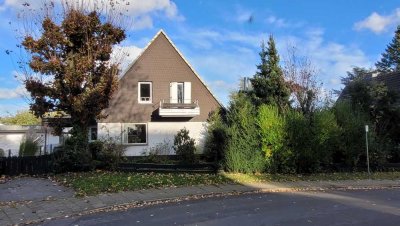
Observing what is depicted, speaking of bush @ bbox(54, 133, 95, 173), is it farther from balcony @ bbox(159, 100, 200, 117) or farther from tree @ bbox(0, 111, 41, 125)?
tree @ bbox(0, 111, 41, 125)

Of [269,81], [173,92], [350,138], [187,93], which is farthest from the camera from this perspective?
[187,93]

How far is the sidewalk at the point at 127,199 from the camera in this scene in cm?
1098

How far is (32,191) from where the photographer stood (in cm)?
1459

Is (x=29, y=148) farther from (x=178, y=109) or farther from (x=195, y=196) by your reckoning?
(x=195, y=196)

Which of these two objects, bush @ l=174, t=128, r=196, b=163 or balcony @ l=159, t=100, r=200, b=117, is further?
balcony @ l=159, t=100, r=200, b=117

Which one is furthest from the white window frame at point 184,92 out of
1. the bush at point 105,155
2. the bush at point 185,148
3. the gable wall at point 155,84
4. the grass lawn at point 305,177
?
the grass lawn at point 305,177

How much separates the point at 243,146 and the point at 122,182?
6.27m

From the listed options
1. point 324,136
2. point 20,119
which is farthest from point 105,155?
point 20,119

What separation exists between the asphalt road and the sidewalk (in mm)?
675

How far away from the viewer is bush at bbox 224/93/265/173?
19.6 metres

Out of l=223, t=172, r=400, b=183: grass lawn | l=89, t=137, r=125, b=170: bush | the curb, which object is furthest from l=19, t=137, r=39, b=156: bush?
the curb

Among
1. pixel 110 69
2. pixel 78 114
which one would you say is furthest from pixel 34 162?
pixel 110 69

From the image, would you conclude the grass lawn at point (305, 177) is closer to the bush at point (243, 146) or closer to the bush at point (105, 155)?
the bush at point (243, 146)

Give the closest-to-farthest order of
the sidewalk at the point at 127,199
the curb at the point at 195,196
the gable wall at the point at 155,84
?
the sidewalk at the point at 127,199
the curb at the point at 195,196
the gable wall at the point at 155,84
